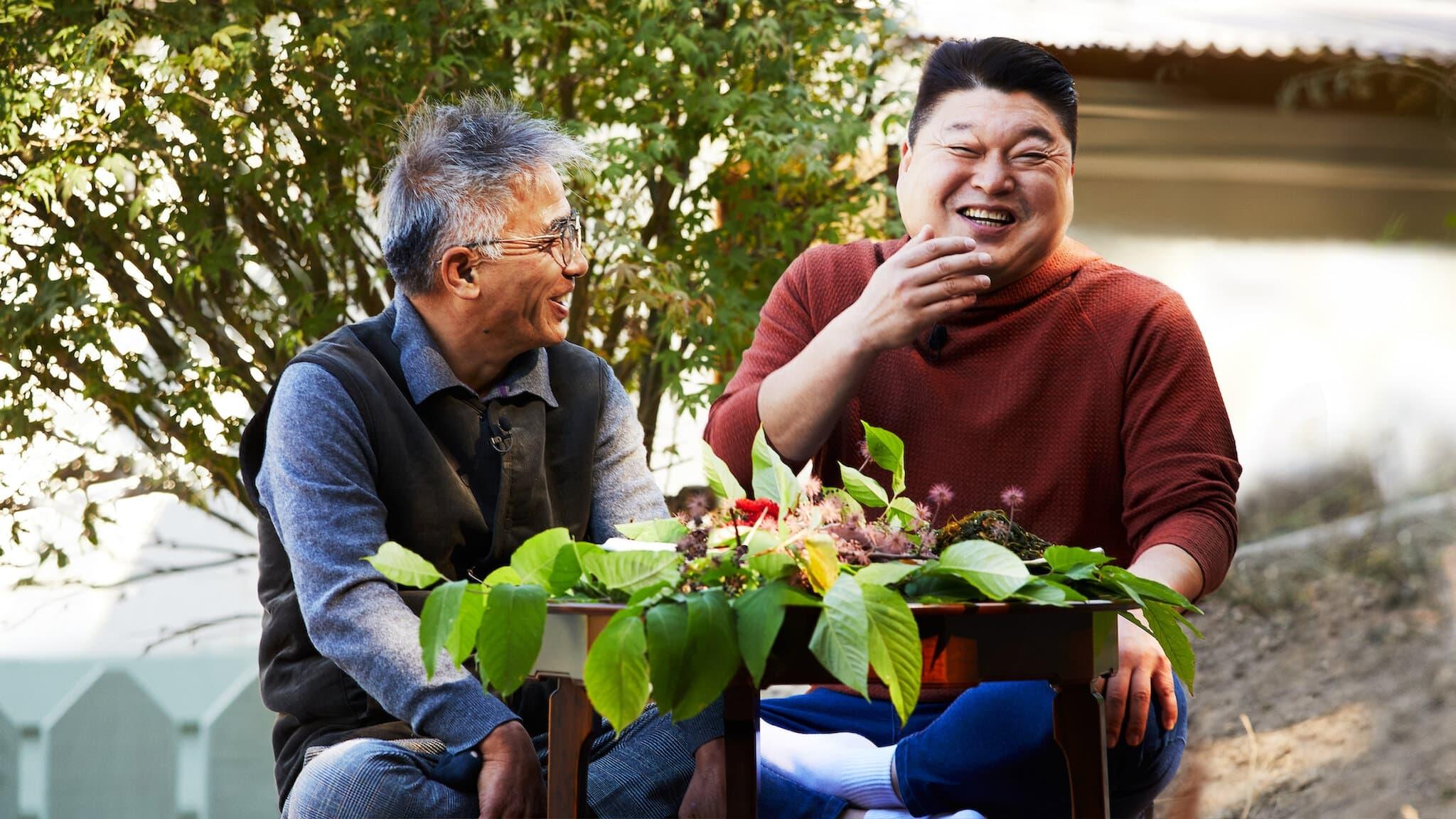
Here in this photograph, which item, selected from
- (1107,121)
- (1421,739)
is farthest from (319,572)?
(1421,739)

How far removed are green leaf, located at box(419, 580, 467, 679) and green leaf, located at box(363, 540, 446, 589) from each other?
0.08 meters

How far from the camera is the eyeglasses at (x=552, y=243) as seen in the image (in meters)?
2.39

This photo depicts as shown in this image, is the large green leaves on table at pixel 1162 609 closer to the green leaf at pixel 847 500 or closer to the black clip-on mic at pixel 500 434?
the green leaf at pixel 847 500

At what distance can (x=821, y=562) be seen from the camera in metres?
1.47

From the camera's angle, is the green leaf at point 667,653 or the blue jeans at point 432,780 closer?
the green leaf at point 667,653

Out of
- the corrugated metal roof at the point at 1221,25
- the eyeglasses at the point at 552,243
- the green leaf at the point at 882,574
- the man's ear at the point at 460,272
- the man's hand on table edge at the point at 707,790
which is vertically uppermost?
the corrugated metal roof at the point at 1221,25

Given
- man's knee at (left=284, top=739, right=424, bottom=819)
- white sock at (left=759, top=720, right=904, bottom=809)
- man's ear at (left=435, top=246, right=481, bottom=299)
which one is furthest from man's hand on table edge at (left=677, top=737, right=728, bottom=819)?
man's ear at (left=435, top=246, right=481, bottom=299)

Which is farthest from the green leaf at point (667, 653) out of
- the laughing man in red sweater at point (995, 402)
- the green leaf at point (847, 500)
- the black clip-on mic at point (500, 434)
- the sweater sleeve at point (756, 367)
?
the black clip-on mic at point (500, 434)

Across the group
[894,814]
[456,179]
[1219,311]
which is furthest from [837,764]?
[1219,311]

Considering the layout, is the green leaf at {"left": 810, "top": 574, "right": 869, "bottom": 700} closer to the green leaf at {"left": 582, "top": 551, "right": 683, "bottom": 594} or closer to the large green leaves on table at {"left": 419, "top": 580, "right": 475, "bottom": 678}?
the green leaf at {"left": 582, "top": 551, "right": 683, "bottom": 594}

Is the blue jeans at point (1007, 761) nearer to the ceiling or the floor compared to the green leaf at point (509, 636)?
nearer to the floor

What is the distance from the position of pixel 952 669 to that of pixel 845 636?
0.61 feet

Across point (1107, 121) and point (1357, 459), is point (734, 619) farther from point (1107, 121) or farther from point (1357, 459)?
point (1357, 459)

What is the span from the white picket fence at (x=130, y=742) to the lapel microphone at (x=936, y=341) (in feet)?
9.99
